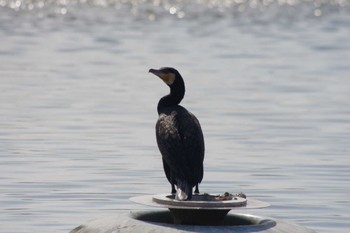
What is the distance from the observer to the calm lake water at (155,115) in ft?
57.3

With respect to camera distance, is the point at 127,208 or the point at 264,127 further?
the point at 264,127

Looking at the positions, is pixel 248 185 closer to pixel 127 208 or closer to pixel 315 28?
pixel 127 208

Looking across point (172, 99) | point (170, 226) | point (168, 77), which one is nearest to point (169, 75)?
point (168, 77)

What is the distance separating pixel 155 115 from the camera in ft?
84.2

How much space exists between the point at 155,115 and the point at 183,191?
1407cm

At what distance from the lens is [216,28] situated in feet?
186

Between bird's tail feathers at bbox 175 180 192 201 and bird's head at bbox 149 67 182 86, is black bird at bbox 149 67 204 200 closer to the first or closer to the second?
bird's tail feathers at bbox 175 180 192 201

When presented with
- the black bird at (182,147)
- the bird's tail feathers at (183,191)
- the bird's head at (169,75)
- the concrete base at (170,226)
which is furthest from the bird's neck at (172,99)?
the concrete base at (170,226)

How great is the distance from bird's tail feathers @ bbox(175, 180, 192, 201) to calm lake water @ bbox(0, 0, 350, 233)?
3747mm

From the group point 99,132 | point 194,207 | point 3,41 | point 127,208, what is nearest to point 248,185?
point 127,208

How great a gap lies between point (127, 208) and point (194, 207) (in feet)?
17.8

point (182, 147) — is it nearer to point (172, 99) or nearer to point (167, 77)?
point (172, 99)

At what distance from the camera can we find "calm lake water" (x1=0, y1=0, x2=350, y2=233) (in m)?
17.5

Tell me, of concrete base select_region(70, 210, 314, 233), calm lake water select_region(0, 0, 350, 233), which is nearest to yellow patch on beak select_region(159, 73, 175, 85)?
concrete base select_region(70, 210, 314, 233)
